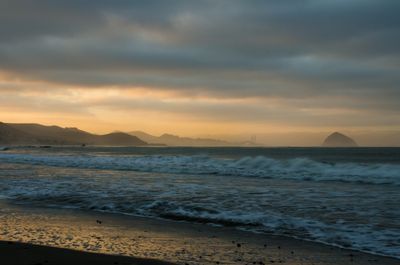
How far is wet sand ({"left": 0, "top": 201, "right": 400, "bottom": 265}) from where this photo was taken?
6633mm

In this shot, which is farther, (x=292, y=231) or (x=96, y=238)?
(x=292, y=231)

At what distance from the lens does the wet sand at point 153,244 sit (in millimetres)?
6633

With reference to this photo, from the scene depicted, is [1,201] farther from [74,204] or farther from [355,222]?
[355,222]

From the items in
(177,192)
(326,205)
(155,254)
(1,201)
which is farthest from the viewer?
(177,192)

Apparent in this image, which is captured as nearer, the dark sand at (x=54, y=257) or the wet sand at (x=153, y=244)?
the dark sand at (x=54, y=257)

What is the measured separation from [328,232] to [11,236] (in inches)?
252

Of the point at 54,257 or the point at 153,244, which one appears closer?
the point at 54,257

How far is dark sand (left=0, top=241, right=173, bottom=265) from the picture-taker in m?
6.20

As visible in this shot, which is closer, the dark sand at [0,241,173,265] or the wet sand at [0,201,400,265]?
the dark sand at [0,241,173,265]

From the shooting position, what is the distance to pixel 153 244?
25.2 ft

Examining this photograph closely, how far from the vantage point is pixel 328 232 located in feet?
28.8

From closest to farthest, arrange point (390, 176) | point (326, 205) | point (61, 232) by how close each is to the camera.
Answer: point (61, 232) → point (326, 205) → point (390, 176)

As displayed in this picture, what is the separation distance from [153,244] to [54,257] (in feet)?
6.05

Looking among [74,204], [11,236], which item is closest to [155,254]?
[11,236]
